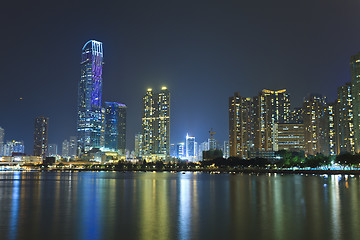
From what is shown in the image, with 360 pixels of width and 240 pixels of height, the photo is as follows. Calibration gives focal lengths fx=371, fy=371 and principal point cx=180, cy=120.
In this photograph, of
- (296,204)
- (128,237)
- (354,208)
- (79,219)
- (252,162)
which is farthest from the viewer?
(252,162)

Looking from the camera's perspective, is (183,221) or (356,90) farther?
(356,90)

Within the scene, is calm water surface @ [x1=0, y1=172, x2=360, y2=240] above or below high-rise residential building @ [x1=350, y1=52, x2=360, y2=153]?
below

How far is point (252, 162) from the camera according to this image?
19612 cm

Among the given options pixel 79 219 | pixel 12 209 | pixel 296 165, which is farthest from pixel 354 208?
pixel 296 165

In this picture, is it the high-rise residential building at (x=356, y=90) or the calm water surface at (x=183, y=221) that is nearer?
the calm water surface at (x=183, y=221)

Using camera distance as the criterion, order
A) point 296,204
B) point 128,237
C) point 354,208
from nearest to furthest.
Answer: point 128,237 → point 354,208 → point 296,204

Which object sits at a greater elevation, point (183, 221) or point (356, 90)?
point (356, 90)

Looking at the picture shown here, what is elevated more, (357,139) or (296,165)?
(357,139)

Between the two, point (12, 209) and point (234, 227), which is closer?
point (234, 227)

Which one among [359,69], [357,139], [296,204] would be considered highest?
[359,69]

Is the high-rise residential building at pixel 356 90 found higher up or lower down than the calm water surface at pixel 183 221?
higher up

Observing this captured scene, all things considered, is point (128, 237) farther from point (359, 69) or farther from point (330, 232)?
point (359, 69)

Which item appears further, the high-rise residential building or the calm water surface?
the high-rise residential building

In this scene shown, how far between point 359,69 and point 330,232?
18061 cm
